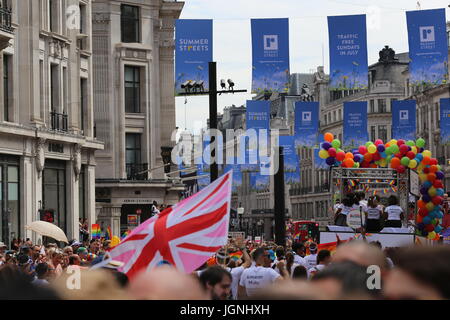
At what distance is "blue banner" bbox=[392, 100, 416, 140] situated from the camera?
41328 millimetres

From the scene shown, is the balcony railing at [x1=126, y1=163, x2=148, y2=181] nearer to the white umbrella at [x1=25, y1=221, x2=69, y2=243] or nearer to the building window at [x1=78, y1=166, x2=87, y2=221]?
the building window at [x1=78, y1=166, x2=87, y2=221]

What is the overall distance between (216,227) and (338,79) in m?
26.4

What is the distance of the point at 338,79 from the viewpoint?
33750 millimetres

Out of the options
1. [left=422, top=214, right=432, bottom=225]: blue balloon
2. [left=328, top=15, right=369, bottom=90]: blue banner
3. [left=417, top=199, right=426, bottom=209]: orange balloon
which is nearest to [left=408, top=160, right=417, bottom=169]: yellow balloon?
[left=417, top=199, right=426, bottom=209]: orange balloon

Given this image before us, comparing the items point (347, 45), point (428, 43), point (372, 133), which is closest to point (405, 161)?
point (428, 43)

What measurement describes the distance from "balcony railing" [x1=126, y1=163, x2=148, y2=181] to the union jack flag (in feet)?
154

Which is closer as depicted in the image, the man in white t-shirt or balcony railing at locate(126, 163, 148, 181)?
the man in white t-shirt

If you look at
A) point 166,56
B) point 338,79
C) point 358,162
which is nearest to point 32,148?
point 338,79

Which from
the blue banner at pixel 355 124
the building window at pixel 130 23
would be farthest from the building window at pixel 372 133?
the blue banner at pixel 355 124

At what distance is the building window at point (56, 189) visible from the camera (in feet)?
124

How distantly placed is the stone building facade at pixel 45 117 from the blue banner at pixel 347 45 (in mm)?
9821

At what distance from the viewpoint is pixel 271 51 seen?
31.9m
